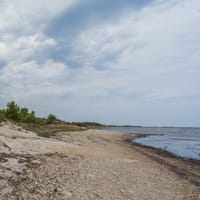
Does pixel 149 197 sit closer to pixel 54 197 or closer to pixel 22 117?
pixel 54 197

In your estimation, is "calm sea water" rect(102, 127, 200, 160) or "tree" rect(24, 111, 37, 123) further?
"tree" rect(24, 111, 37, 123)

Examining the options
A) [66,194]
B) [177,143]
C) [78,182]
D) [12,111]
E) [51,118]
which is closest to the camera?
[66,194]

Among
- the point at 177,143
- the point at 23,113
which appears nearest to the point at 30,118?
the point at 23,113

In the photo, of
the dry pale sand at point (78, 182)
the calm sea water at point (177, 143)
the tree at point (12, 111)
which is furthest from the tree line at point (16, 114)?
the dry pale sand at point (78, 182)

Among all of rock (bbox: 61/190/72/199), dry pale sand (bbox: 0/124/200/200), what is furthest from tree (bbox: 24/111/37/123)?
rock (bbox: 61/190/72/199)

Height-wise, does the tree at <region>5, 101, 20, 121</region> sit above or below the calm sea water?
above

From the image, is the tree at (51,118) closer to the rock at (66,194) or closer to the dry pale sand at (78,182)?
the dry pale sand at (78,182)

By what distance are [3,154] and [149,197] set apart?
25.0ft

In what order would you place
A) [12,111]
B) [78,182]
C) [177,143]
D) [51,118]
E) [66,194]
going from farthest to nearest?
1. [51,118]
2. [12,111]
3. [177,143]
4. [78,182]
5. [66,194]

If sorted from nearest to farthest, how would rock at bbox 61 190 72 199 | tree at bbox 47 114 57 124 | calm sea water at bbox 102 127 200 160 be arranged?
rock at bbox 61 190 72 199 → calm sea water at bbox 102 127 200 160 → tree at bbox 47 114 57 124

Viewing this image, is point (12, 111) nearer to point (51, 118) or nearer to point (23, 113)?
point (23, 113)

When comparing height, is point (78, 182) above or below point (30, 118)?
below

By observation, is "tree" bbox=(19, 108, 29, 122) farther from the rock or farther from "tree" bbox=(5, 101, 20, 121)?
the rock

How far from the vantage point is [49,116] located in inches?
3711
